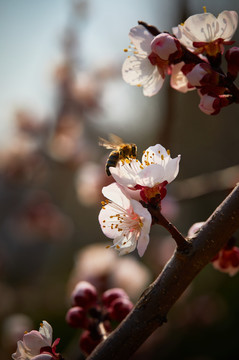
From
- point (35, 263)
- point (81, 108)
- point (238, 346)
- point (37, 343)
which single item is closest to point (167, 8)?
point (81, 108)

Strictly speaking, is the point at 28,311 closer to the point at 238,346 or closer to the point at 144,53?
the point at 238,346

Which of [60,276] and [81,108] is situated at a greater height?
[81,108]

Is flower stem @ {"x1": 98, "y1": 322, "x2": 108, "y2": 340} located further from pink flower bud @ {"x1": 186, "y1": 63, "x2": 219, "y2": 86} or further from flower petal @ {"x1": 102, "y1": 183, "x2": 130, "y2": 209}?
pink flower bud @ {"x1": 186, "y1": 63, "x2": 219, "y2": 86}

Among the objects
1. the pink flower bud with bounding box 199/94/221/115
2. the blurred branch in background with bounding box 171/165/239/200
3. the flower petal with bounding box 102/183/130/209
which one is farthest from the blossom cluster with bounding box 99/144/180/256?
the blurred branch in background with bounding box 171/165/239/200

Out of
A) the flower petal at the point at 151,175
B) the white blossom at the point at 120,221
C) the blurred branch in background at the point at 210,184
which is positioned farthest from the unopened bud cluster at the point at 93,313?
the blurred branch in background at the point at 210,184

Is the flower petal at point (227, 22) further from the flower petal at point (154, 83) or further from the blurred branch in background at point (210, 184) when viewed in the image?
the blurred branch in background at point (210, 184)

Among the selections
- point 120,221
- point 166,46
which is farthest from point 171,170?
point 166,46

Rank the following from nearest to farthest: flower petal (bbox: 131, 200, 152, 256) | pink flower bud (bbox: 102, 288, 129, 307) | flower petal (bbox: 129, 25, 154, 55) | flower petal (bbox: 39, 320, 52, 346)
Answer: flower petal (bbox: 131, 200, 152, 256) < flower petal (bbox: 39, 320, 52, 346) < flower petal (bbox: 129, 25, 154, 55) < pink flower bud (bbox: 102, 288, 129, 307)
